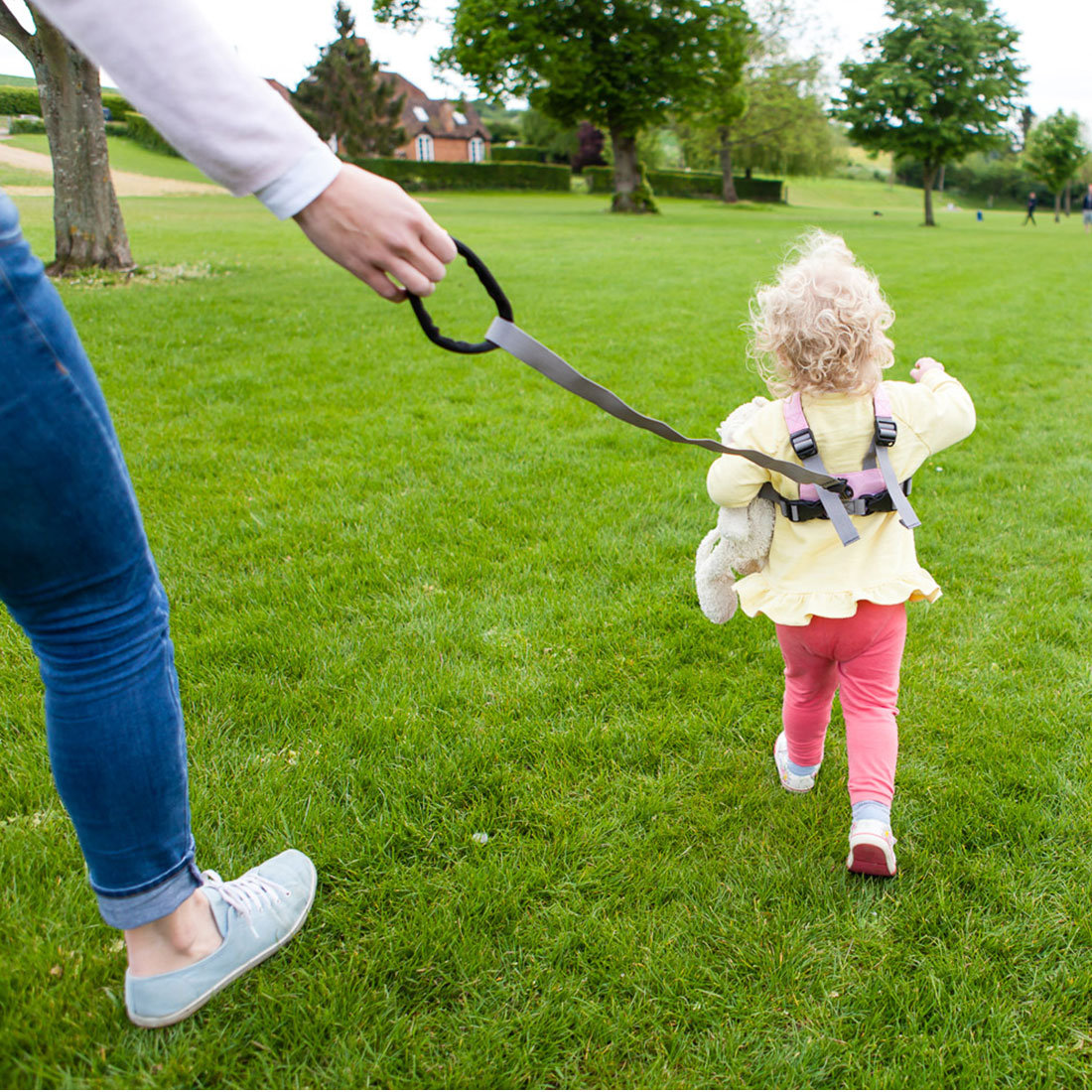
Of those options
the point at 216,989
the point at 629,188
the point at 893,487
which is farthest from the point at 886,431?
the point at 629,188

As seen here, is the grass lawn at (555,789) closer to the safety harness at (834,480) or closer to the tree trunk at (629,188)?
the safety harness at (834,480)

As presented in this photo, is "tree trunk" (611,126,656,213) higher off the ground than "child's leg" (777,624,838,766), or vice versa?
"tree trunk" (611,126,656,213)

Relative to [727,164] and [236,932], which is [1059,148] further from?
[236,932]

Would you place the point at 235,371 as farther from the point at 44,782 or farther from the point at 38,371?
the point at 38,371

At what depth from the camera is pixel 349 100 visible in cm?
5416

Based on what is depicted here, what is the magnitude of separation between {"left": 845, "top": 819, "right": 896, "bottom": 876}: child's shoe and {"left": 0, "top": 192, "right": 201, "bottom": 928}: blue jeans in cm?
153

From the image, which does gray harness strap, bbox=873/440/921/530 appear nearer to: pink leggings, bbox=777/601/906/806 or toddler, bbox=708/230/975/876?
toddler, bbox=708/230/975/876

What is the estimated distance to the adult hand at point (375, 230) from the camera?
4.38ft

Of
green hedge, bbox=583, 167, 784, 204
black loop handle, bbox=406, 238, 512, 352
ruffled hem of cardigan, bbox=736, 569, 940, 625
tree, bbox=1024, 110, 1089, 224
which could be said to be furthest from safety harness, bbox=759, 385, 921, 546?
tree, bbox=1024, 110, 1089, 224

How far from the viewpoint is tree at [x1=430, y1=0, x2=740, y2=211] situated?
99.1 feet

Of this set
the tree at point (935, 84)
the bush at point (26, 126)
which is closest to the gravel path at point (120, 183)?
the bush at point (26, 126)

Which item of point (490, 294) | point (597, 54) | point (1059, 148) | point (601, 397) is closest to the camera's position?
point (490, 294)

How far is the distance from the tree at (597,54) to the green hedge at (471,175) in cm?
1230

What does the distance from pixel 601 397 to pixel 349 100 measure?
60.4m
